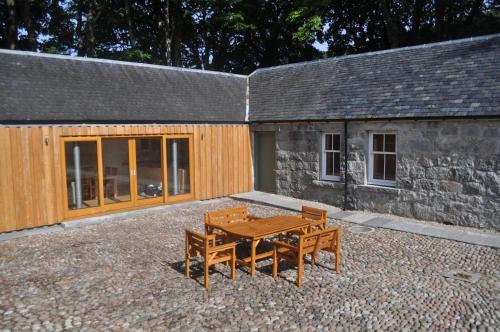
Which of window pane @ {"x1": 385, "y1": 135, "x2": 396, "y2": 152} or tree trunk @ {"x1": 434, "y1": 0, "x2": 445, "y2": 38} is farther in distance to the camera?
tree trunk @ {"x1": 434, "y1": 0, "x2": 445, "y2": 38}

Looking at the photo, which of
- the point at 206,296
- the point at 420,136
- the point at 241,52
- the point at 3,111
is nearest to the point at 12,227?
the point at 3,111

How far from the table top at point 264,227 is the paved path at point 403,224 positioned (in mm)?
3379

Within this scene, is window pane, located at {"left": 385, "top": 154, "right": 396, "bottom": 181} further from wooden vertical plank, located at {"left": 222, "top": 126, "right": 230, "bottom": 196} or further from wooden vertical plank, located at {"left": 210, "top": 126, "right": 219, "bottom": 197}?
wooden vertical plank, located at {"left": 210, "top": 126, "right": 219, "bottom": 197}

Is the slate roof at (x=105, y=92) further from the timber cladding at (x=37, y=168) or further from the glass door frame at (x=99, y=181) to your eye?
the glass door frame at (x=99, y=181)

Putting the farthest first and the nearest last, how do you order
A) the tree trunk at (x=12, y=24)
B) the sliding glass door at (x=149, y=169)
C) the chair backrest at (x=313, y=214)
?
the tree trunk at (x=12, y=24)
the sliding glass door at (x=149, y=169)
the chair backrest at (x=313, y=214)

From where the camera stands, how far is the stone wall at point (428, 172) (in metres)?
10.3

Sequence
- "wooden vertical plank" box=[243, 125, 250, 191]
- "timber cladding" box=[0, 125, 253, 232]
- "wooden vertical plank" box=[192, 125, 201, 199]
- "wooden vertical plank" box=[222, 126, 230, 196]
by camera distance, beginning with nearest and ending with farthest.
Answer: "timber cladding" box=[0, 125, 253, 232], "wooden vertical plank" box=[192, 125, 201, 199], "wooden vertical plank" box=[222, 126, 230, 196], "wooden vertical plank" box=[243, 125, 250, 191]

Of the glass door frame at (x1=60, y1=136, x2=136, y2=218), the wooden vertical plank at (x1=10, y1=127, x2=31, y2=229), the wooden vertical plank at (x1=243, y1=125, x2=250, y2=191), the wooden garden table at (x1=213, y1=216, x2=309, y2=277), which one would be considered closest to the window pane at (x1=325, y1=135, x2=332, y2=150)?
the wooden vertical plank at (x1=243, y1=125, x2=250, y2=191)

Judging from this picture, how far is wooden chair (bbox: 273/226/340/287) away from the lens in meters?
6.93

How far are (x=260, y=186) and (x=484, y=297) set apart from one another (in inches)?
419

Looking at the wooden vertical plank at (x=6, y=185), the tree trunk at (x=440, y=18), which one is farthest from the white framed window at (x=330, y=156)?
the tree trunk at (x=440, y=18)

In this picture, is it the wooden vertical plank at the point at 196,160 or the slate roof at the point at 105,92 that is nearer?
the slate roof at the point at 105,92

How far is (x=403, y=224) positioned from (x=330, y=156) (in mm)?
3717

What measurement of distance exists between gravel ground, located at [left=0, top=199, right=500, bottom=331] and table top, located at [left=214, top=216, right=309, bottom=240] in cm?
77
